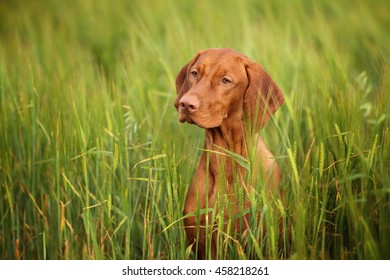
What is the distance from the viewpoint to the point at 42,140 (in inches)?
169

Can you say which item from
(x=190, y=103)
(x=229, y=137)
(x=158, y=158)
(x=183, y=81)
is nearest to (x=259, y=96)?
(x=229, y=137)

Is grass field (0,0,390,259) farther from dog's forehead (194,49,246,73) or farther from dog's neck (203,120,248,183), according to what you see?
dog's forehead (194,49,246,73)

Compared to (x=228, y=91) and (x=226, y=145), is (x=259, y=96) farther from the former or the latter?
(x=226, y=145)

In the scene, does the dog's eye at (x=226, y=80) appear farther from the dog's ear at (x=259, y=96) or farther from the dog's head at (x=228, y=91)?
the dog's ear at (x=259, y=96)

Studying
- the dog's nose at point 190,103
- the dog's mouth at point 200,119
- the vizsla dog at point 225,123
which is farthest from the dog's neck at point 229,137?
the dog's nose at point 190,103

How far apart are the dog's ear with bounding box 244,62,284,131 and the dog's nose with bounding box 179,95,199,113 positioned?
27 centimetres

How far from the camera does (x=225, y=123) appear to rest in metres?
3.52

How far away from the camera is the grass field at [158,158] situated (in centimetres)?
335

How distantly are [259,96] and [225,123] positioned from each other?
207mm

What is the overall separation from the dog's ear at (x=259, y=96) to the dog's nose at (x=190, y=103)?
27cm

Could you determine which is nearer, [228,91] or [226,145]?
Result: [228,91]

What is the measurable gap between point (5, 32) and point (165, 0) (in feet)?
5.02

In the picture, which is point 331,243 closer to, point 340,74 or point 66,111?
point 340,74

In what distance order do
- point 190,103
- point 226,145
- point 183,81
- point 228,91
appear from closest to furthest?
point 190,103, point 228,91, point 226,145, point 183,81
